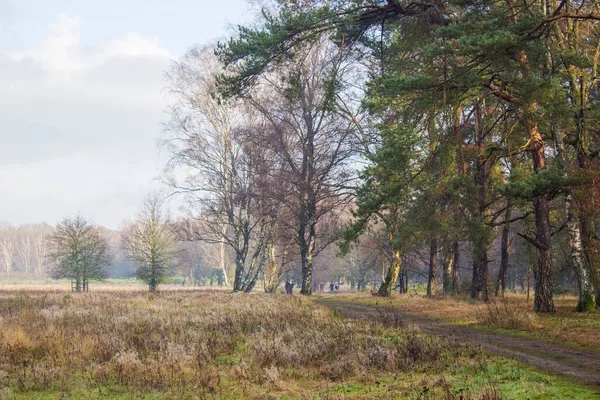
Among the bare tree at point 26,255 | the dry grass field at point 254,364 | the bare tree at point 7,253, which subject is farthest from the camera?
the bare tree at point 26,255

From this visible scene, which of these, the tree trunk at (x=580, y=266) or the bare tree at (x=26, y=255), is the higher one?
the tree trunk at (x=580, y=266)

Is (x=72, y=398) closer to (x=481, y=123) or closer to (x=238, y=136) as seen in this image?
(x=481, y=123)

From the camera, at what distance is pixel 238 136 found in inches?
1204

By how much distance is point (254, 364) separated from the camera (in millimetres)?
9055

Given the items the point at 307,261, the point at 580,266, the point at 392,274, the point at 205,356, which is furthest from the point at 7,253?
the point at 580,266

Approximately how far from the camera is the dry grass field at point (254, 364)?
732 centimetres

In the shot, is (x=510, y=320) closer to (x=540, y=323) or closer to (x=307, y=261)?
Answer: (x=540, y=323)

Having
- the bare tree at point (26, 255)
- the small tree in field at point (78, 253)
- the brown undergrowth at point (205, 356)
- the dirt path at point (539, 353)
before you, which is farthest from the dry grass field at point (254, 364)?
the bare tree at point (26, 255)

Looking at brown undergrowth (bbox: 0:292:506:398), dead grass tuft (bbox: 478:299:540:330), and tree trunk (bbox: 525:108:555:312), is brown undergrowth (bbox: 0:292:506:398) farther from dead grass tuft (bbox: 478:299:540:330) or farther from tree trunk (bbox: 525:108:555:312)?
tree trunk (bbox: 525:108:555:312)

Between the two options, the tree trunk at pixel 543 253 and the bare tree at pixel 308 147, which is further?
the bare tree at pixel 308 147

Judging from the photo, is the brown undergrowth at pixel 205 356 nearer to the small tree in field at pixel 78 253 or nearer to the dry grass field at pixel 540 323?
the dry grass field at pixel 540 323

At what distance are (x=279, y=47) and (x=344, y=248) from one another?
21.9 ft

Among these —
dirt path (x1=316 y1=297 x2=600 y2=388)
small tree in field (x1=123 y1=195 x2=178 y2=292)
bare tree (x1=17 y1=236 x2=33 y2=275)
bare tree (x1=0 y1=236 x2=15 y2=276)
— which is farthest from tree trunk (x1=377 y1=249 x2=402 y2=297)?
bare tree (x1=17 y1=236 x2=33 y2=275)

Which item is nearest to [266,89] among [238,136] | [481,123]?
[238,136]
